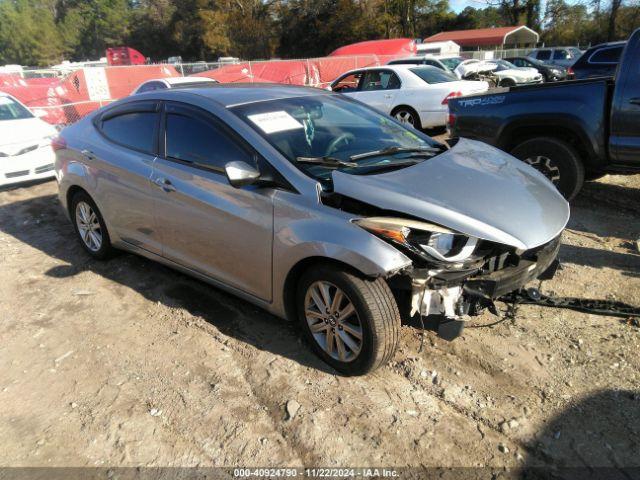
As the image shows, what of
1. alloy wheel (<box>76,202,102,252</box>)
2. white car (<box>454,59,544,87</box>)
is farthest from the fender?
white car (<box>454,59,544,87</box>)

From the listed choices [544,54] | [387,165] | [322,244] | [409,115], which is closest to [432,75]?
[409,115]

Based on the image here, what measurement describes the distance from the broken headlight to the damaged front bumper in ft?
0.30

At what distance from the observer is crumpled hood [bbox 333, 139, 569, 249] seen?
277cm

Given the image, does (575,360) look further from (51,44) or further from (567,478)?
(51,44)

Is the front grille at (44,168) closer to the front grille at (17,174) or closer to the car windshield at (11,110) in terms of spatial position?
the front grille at (17,174)

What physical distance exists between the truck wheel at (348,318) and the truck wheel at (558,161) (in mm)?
3594

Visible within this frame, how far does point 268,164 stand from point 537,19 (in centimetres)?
6783

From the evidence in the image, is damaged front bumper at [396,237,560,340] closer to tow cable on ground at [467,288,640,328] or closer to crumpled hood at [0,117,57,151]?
tow cable on ground at [467,288,640,328]

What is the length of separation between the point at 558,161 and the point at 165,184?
4.19 metres

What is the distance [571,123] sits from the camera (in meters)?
5.25

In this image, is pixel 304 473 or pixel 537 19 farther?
pixel 537 19

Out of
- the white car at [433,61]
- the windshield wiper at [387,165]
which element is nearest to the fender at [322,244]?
the windshield wiper at [387,165]

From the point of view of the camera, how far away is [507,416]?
2.70m

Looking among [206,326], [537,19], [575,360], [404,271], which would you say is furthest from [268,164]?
[537,19]
